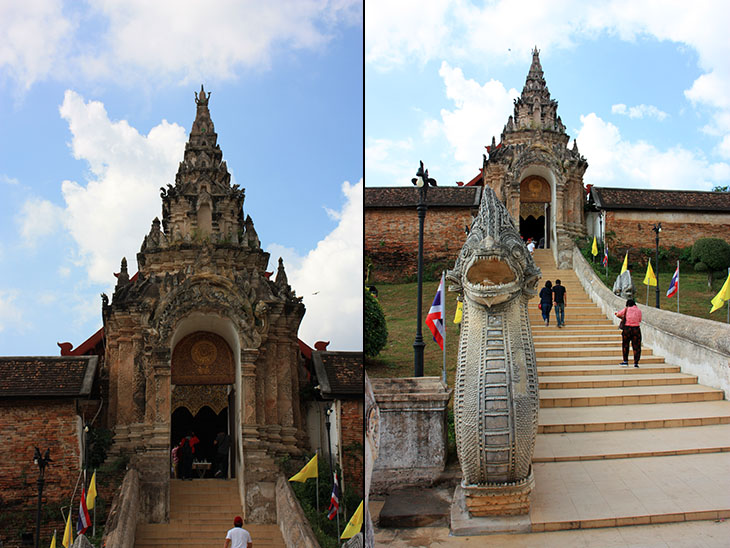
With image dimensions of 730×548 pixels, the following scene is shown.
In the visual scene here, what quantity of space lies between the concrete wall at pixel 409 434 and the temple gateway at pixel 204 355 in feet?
24.7

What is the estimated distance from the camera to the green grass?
11760 millimetres

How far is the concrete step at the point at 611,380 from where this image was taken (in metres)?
9.20

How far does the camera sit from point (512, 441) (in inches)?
227

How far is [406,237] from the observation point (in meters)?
22.9

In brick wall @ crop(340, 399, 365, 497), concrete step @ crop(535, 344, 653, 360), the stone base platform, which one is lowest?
brick wall @ crop(340, 399, 365, 497)

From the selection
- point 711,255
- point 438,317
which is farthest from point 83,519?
point 711,255

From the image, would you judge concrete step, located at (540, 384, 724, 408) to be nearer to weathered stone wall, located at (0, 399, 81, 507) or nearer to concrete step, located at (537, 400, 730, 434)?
concrete step, located at (537, 400, 730, 434)

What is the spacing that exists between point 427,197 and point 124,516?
14145 mm

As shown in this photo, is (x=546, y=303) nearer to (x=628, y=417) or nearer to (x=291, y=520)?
(x=628, y=417)

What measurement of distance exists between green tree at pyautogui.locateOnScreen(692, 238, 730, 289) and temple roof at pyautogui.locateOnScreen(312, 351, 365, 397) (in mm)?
11589

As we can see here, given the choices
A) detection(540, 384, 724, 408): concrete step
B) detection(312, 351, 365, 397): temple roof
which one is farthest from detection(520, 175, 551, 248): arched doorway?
detection(540, 384, 724, 408): concrete step

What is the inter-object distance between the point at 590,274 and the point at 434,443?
10637 mm

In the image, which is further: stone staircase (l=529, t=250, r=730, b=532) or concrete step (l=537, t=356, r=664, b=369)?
concrete step (l=537, t=356, r=664, b=369)

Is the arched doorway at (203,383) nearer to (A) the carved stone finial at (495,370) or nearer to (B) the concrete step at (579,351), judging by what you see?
(B) the concrete step at (579,351)
